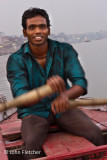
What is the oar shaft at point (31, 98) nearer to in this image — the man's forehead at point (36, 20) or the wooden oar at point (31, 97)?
the wooden oar at point (31, 97)

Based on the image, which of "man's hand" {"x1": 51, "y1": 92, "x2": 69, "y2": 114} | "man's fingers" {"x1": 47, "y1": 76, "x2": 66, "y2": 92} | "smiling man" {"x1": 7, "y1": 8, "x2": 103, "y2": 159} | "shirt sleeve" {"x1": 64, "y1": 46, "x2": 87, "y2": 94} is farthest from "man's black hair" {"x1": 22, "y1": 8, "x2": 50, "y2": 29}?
"man's hand" {"x1": 51, "y1": 92, "x2": 69, "y2": 114}

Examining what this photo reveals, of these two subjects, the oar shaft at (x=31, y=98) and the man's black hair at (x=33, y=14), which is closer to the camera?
the oar shaft at (x=31, y=98)

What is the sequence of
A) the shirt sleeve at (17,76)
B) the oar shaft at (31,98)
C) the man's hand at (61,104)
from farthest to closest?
the shirt sleeve at (17,76) < the man's hand at (61,104) < the oar shaft at (31,98)

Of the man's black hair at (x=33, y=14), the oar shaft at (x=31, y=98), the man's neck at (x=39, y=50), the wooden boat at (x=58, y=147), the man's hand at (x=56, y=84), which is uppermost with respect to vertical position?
the man's black hair at (x=33, y=14)

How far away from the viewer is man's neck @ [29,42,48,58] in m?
3.22

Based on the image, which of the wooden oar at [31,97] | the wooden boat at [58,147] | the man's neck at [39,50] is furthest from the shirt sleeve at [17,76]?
the wooden boat at [58,147]

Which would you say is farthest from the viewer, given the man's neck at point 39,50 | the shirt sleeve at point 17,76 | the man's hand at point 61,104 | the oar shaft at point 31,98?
the man's neck at point 39,50

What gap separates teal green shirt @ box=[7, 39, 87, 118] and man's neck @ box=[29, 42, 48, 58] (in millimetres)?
54

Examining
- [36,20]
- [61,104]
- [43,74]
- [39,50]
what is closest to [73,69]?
[43,74]

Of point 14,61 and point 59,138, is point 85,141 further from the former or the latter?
→ point 14,61

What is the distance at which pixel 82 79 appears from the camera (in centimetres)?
312

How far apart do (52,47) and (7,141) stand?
1408 millimetres

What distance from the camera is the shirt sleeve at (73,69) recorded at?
3105 millimetres

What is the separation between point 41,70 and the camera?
3.20 metres
